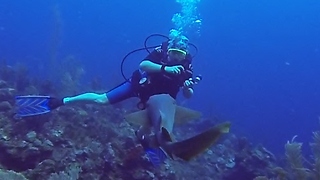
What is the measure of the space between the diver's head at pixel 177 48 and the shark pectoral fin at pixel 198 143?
6.46ft

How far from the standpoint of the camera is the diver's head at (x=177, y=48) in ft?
17.1

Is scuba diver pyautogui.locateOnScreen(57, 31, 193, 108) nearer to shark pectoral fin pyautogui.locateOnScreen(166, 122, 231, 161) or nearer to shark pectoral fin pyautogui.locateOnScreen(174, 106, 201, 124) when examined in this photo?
shark pectoral fin pyautogui.locateOnScreen(174, 106, 201, 124)

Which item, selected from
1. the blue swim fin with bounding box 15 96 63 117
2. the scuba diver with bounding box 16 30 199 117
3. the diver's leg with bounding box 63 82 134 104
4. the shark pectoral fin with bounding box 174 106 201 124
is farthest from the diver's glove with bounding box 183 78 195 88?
the blue swim fin with bounding box 15 96 63 117

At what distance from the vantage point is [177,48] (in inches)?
207

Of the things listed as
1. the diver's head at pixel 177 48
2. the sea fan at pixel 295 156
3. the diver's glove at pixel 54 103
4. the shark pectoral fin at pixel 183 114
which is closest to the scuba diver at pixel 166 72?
the diver's head at pixel 177 48

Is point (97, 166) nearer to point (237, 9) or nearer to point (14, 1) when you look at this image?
point (14, 1)

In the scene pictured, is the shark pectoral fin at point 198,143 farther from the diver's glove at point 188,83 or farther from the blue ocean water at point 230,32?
the blue ocean water at point 230,32

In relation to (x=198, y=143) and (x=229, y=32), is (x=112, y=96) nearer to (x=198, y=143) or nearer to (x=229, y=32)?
(x=198, y=143)

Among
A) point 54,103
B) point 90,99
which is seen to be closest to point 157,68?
point 90,99

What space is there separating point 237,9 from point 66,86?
10688 centimetres

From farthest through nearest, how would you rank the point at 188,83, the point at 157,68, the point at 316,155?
the point at 316,155
the point at 188,83
the point at 157,68

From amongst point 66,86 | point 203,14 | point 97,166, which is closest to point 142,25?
point 203,14

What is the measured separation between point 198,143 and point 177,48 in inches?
87.6

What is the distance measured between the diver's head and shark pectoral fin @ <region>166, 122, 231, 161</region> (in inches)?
77.5
